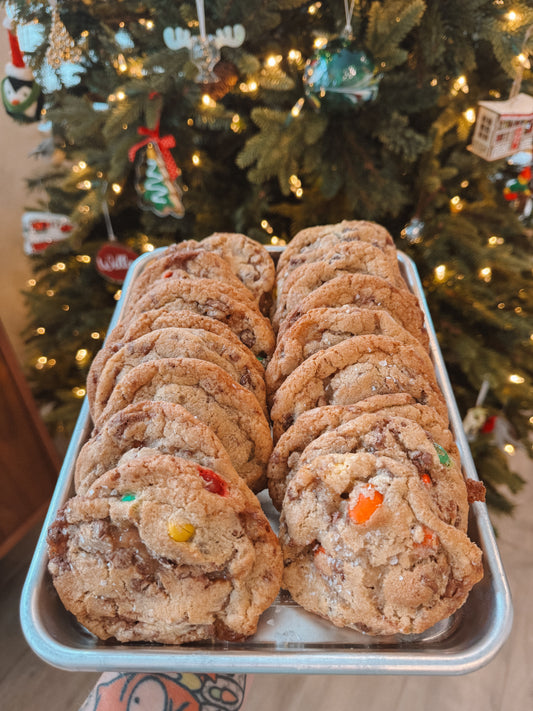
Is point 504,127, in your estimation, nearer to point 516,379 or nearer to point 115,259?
point 516,379

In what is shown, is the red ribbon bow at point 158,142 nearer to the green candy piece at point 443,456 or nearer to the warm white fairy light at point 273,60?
the warm white fairy light at point 273,60

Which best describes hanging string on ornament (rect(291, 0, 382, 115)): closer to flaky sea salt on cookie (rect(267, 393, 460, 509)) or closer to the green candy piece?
flaky sea salt on cookie (rect(267, 393, 460, 509))

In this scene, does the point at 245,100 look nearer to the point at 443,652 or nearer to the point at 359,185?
the point at 359,185

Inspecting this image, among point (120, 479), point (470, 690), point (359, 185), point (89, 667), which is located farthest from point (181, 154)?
point (470, 690)

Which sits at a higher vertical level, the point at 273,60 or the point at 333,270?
the point at 273,60

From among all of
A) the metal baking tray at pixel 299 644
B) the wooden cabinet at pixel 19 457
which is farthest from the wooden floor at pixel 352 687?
the metal baking tray at pixel 299 644

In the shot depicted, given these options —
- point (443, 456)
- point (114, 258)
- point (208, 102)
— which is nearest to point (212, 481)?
point (443, 456)

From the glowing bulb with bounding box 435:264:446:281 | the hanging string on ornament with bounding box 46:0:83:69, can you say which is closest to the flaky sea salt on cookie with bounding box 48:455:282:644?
the hanging string on ornament with bounding box 46:0:83:69
